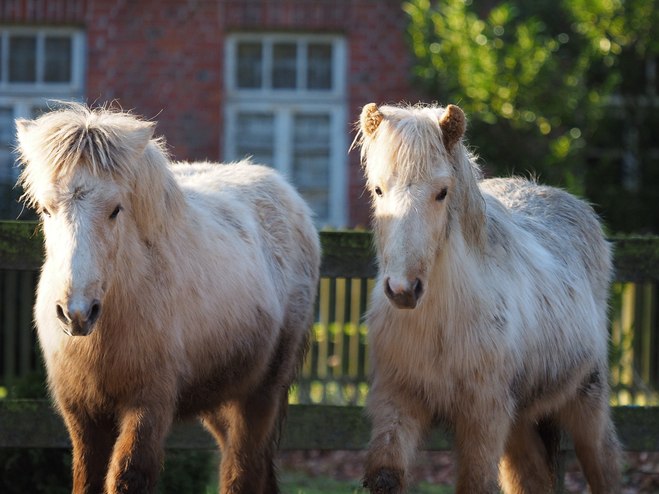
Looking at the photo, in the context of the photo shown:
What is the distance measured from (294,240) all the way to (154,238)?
111 centimetres

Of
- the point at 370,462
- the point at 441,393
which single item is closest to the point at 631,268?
A: the point at 441,393

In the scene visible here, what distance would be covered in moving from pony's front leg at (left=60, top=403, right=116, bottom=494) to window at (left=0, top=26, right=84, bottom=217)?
6857mm

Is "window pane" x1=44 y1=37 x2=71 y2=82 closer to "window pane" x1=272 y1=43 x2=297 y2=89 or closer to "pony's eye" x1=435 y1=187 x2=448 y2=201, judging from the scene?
"window pane" x1=272 y1=43 x2=297 y2=89

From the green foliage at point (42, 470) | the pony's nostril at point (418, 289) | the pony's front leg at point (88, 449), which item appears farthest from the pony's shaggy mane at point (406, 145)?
the green foliage at point (42, 470)

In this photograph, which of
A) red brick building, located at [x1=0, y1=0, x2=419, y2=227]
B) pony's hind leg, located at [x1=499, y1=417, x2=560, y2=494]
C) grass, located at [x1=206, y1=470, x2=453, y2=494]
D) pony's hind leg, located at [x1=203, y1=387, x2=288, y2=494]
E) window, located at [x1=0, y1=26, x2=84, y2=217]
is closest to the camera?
pony's hind leg, located at [x1=203, y1=387, x2=288, y2=494]

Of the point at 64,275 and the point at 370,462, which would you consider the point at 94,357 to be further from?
the point at 370,462

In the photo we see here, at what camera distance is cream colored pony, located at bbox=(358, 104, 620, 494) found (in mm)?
2779

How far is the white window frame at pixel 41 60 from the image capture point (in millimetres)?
9016

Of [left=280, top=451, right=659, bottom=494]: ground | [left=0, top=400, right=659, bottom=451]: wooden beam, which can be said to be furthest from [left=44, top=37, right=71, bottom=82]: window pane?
[left=0, top=400, right=659, bottom=451]: wooden beam

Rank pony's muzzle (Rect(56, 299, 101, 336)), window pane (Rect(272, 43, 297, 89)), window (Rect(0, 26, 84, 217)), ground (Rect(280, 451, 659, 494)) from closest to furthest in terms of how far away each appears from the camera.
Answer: pony's muzzle (Rect(56, 299, 101, 336))
ground (Rect(280, 451, 659, 494))
window (Rect(0, 26, 84, 217))
window pane (Rect(272, 43, 297, 89))

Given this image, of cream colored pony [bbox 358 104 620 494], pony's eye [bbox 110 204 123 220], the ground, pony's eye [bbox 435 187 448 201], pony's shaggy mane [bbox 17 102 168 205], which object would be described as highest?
pony's shaggy mane [bbox 17 102 168 205]

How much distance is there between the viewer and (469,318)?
9.80ft

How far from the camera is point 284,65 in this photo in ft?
30.2

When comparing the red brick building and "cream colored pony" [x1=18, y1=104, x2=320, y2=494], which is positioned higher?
the red brick building
